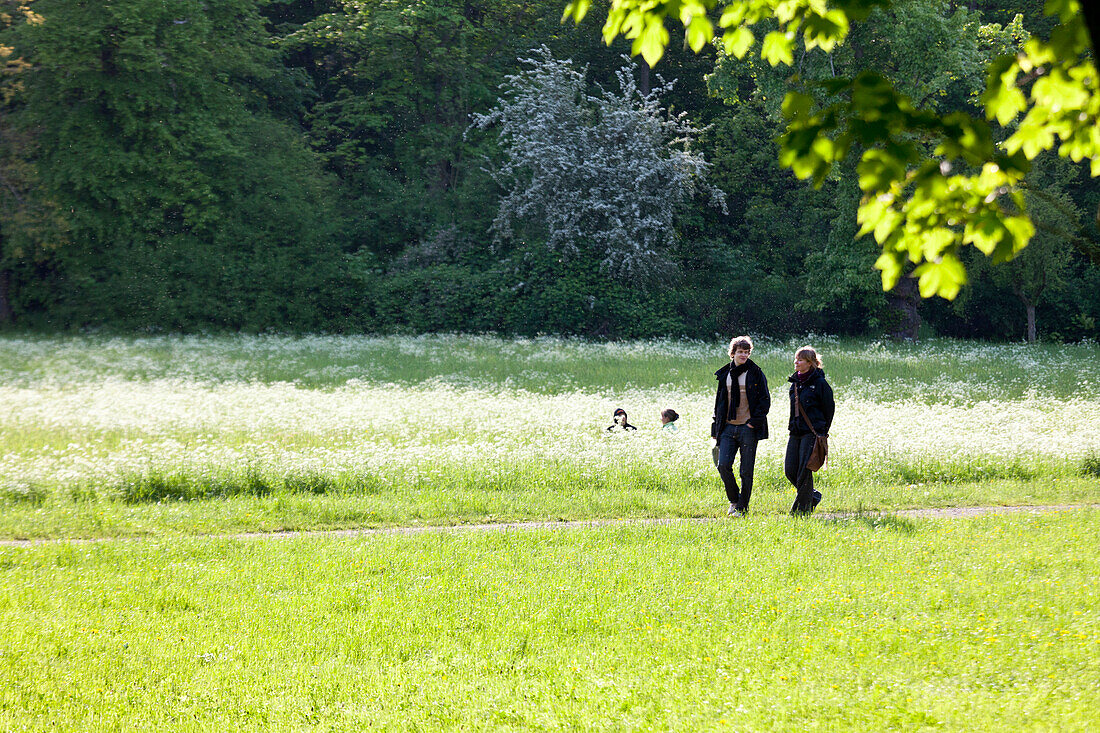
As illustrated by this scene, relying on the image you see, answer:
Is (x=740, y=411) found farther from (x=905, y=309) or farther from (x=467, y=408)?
(x=905, y=309)

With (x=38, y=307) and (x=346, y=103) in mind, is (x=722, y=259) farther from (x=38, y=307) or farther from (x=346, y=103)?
(x=38, y=307)

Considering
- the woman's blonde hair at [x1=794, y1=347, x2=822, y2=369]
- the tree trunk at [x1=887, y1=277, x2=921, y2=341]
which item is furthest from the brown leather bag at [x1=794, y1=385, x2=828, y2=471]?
the tree trunk at [x1=887, y1=277, x2=921, y2=341]

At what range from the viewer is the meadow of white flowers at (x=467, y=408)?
13.8 meters

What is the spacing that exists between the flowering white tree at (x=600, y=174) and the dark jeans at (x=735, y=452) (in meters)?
25.6

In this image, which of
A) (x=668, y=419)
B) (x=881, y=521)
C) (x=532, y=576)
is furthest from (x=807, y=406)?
(x=668, y=419)

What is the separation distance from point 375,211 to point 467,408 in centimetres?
2643

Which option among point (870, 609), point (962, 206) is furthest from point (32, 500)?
point (962, 206)

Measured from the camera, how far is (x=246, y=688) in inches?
238

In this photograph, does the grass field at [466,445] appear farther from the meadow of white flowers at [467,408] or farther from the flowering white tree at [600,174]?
the flowering white tree at [600,174]

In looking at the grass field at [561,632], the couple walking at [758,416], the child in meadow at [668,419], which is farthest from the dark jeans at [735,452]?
the child in meadow at [668,419]

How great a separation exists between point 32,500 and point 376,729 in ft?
27.4

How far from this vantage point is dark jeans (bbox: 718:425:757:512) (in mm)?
10656

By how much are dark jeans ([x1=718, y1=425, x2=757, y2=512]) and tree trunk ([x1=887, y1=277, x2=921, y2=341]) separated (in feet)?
89.9

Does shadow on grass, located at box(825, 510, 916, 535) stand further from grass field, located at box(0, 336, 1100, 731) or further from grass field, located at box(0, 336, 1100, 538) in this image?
grass field, located at box(0, 336, 1100, 538)
